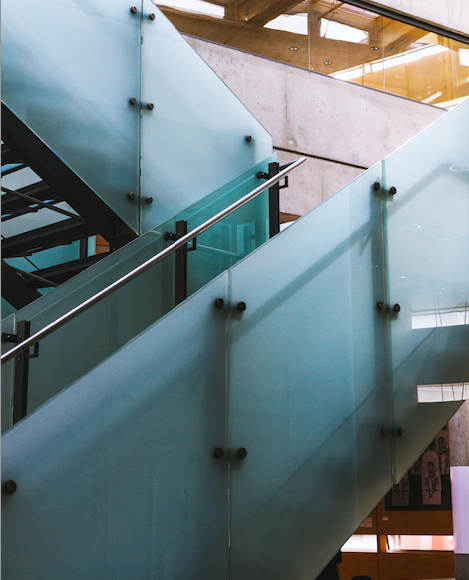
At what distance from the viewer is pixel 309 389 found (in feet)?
10.1

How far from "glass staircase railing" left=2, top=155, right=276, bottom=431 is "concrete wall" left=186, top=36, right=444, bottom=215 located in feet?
8.45

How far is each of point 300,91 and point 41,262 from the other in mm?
3379

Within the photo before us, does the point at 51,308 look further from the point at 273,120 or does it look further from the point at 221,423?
the point at 273,120

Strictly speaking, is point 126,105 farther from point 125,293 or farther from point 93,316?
point 93,316

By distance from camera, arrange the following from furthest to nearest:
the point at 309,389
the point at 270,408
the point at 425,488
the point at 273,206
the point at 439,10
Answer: the point at 439,10
the point at 425,488
the point at 273,206
the point at 309,389
the point at 270,408

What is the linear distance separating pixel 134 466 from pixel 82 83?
93.6 inches

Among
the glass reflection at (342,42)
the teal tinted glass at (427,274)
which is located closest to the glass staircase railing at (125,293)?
the teal tinted glass at (427,274)

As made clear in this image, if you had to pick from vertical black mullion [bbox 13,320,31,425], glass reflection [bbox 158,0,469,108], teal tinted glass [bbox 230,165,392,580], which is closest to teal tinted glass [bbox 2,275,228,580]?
teal tinted glass [bbox 230,165,392,580]

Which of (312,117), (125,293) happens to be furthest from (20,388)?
(312,117)

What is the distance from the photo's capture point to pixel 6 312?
15.4 feet

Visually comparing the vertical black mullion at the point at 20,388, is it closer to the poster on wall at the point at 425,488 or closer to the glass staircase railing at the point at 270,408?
the glass staircase railing at the point at 270,408

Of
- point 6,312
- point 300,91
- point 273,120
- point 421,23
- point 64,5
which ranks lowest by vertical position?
point 6,312

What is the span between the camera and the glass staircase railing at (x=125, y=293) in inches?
126

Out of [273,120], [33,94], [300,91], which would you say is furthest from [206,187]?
[300,91]
